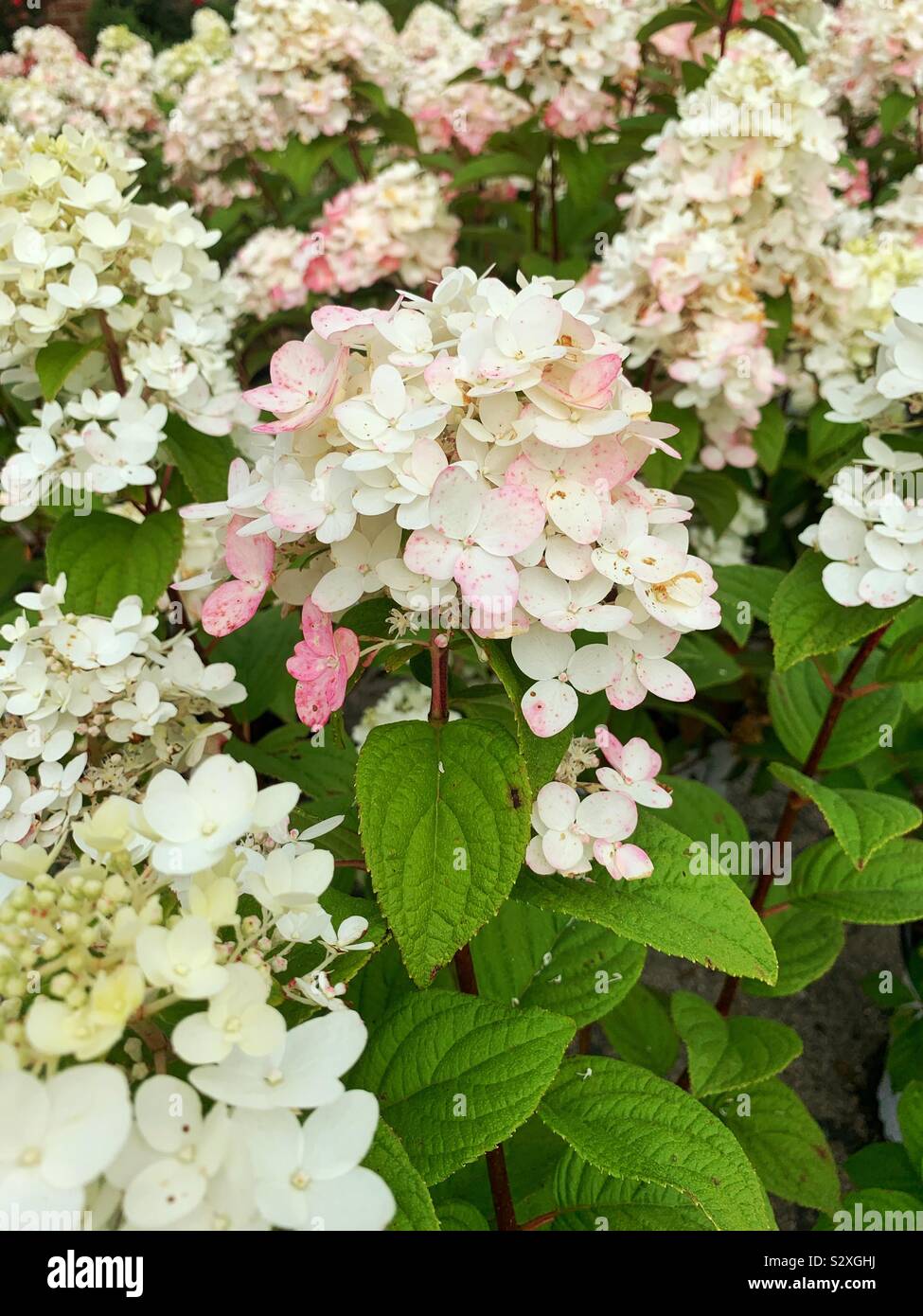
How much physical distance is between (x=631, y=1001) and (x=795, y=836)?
3.11 ft

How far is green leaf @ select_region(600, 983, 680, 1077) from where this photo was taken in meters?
1.22

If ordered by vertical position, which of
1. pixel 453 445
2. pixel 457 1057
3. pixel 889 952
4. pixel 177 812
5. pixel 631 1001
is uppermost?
pixel 453 445

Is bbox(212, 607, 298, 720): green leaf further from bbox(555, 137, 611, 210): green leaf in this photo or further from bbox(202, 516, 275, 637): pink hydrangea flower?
bbox(555, 137, 611, 210): green leaf

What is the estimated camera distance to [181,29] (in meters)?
6.09

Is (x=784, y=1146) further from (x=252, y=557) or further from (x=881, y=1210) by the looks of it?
(x=252, y=557)

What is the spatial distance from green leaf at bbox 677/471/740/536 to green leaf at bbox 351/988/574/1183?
122 centimetres

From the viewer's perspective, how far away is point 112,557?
1.11 meters

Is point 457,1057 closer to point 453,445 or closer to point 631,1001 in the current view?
point 453,445

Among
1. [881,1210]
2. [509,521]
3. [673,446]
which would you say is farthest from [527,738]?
[673,446]

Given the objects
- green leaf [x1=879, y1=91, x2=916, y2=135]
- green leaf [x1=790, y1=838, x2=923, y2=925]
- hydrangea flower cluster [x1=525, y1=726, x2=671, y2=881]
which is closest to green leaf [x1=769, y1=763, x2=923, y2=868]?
green leaf [x1=790, y1=838, x2=923, y2=925]

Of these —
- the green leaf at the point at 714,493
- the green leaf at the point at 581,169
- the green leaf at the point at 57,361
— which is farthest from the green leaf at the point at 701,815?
the green leaf at the point at 581,169

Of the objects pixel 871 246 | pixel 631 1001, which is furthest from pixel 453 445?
pixel 871 246

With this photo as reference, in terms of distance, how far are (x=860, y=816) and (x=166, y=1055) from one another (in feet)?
2.46

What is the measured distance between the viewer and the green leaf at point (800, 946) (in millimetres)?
1066
